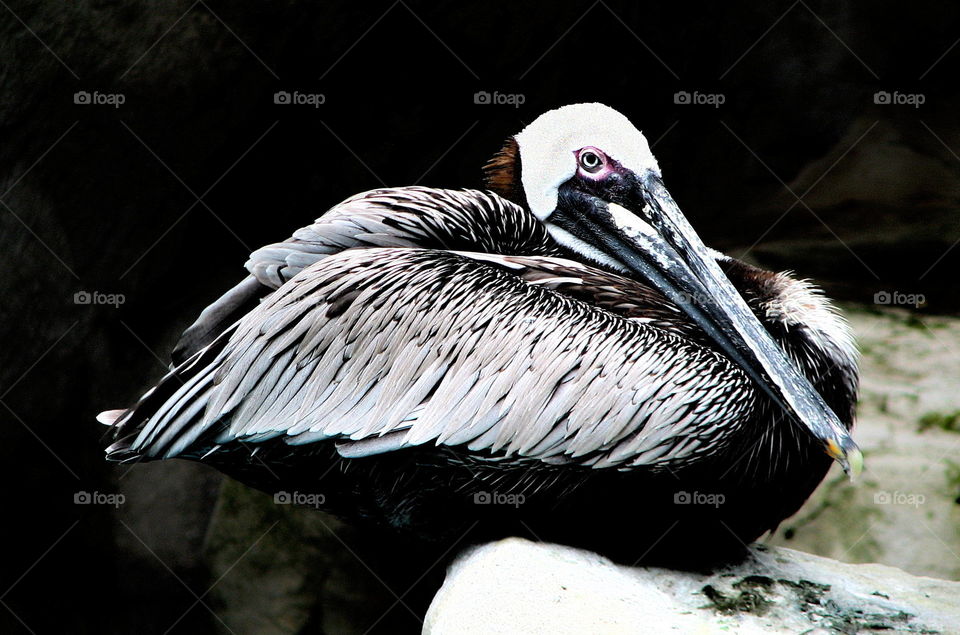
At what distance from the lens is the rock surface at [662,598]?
226 cm

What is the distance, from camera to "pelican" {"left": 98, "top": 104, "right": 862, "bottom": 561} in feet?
8.49

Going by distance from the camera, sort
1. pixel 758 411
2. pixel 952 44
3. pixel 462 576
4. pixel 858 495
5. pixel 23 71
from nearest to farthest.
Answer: pixel 462 576, pixel 758 411, pixel 23 71, pixel 858 495, pixel 952 44

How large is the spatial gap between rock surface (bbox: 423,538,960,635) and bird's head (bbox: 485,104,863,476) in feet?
2.01

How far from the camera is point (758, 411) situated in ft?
8.94

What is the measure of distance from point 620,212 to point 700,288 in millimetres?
421

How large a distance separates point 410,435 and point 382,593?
2.52 m

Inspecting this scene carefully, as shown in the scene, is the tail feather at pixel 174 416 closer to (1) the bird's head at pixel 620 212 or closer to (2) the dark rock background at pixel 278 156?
(1) the bird's head at pixel 620 212

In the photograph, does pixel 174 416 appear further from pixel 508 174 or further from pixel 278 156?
pixel 278 156

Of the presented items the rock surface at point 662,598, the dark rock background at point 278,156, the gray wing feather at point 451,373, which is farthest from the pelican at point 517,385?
the dark rock background at point 278,156

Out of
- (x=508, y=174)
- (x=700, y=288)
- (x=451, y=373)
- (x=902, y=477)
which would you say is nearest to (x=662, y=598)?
(x=451, y=373)

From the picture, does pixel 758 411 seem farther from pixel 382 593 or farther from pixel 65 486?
pixel 65 486

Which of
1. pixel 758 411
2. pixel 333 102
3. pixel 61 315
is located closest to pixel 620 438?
pixel 758 411

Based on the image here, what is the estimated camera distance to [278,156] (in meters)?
4.39

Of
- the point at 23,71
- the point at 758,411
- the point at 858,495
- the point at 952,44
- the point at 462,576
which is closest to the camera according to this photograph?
the point at 462,576
